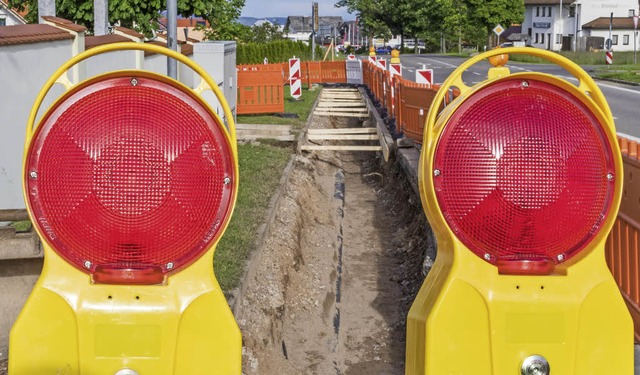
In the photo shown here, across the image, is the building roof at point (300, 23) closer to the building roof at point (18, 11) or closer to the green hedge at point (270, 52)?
the green hedge at point (270, 52)

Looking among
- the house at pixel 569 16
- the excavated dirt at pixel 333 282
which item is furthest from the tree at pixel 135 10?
the house at pixel 569 16

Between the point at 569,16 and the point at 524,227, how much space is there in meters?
112

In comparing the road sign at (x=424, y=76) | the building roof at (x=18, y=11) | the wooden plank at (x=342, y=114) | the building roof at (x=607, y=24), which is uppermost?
the building roof at (x=607, y=24)

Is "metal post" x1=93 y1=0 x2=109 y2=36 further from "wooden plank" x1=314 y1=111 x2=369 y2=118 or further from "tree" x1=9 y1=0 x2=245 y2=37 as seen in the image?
"wooden plank" x1=314 y1=111 x2=369 y2=118

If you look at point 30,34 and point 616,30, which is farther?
point 616,30

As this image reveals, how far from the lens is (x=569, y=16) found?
110 metres

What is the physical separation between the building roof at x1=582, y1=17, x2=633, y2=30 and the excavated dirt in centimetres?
9422

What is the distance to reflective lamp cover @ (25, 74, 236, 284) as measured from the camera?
2631 mm

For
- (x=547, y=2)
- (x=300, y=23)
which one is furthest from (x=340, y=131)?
(x=300, y=23)

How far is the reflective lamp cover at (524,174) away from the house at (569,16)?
10510cm

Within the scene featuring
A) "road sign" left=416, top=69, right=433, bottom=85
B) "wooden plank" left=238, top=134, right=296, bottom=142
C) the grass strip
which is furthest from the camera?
"road sign" left=416, top=69, right=433, bottom=85

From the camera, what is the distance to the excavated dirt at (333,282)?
719 cm

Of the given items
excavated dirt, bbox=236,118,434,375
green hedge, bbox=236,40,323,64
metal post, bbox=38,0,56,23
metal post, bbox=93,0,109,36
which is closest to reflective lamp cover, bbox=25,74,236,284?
excavated dirt, bbox=236,118,434,375

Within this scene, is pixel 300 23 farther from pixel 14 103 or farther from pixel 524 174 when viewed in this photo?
pixel 524 174
